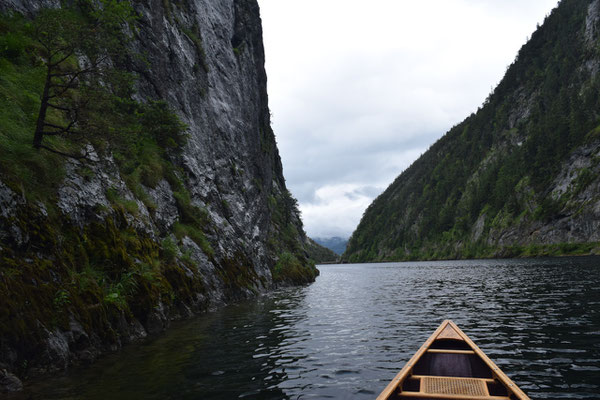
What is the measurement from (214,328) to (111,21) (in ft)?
42.7

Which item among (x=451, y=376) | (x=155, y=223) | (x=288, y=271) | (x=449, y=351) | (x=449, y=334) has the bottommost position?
(x=288, y=271)

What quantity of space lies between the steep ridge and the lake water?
69.6 m

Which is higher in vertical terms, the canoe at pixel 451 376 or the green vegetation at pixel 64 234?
the green vegetation at pixel 64 234

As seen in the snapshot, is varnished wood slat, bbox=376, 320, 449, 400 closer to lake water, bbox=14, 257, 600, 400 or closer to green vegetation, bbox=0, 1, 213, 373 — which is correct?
lake water, bbox=14, 257, 600, 400

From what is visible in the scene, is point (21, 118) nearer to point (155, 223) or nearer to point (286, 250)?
point (155, 223)

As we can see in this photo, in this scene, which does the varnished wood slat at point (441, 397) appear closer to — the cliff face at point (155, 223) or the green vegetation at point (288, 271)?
the cliff face at point (155, 223)

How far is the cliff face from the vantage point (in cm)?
907

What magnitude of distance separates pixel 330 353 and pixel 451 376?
13.2 ft

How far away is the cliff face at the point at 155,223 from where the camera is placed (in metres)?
9.07

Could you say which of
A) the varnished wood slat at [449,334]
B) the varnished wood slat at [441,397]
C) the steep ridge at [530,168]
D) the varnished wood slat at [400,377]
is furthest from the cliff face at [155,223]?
the steep ridge at [530,168]

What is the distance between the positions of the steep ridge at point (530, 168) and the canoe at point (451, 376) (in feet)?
250

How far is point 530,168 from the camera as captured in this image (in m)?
105

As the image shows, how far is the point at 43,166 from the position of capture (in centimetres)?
1150

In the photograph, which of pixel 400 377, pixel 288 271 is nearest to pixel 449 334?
pixel 400 377
